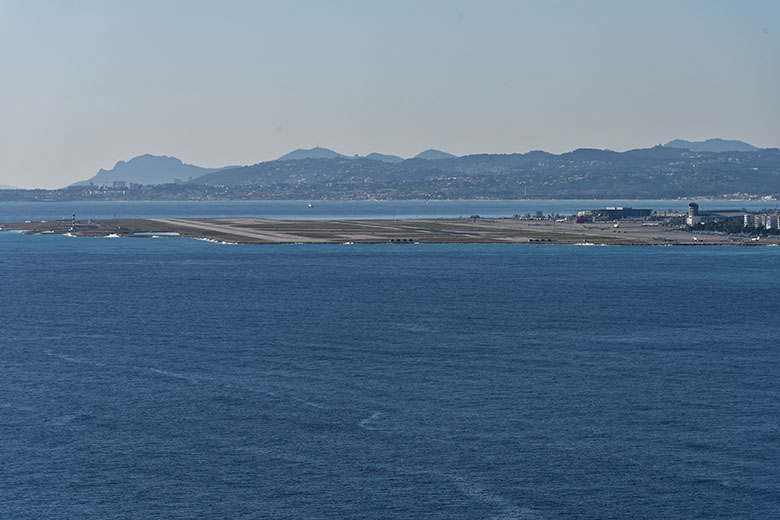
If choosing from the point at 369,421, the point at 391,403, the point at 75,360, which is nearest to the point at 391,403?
the point at 391,403

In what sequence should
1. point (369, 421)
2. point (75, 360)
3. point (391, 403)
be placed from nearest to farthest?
point (369, 421) < point (391, 403) < point (75, 360)

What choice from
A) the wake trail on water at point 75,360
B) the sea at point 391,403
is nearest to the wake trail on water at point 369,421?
the sea at point 391,403

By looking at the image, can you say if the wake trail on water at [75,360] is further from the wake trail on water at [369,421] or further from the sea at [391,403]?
the wake trail on water at [369,421]

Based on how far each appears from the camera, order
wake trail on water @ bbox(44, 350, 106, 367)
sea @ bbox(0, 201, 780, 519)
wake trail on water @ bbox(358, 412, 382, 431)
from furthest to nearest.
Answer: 1. wake trail on water @ bbox(44, 350, 106, 367)
2. wake trail on water @ bbox(358, 412, 382, 431)
3. sea @ bbox(0, 201, 780, 519)

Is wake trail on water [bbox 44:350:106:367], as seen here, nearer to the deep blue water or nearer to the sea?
the deep blue water

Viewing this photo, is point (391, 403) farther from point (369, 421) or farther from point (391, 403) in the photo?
point (369, 421)

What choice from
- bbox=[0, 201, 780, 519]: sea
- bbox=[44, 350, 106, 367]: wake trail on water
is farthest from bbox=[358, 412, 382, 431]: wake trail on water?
bbox=[44, 350, 106, 367]: wake trail on water

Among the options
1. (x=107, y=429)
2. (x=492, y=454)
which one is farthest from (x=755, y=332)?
(x=107, y=429)
